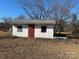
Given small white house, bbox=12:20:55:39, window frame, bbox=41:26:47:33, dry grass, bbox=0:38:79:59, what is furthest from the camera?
window frame, bbox=41:26:47:33

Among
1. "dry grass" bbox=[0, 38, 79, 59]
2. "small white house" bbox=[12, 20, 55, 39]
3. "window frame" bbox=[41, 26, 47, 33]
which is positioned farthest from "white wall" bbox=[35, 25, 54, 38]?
"dry grass" bbox=[0, 38, 79, 59]

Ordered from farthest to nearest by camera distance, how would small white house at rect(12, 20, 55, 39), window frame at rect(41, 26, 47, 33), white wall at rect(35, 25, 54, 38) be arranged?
window frame at rect(41, 26, 47, 33) → small white house at rect(12, 20, 55, 39) → white wall at rect(35, 25, 54, 38)

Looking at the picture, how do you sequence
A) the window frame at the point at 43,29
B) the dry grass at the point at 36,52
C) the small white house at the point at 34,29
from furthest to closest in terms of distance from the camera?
the window frame at the point at 43,29 < the small white house at the point at 34,29 < the dry grass at the point at 36,52

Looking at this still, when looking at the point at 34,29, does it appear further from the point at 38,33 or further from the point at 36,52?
the point at 36,52

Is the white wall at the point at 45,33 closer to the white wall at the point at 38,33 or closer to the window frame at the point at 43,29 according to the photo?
the white wall at the point at 38,33

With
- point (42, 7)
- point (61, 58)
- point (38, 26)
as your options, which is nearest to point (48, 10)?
point (42, 7)

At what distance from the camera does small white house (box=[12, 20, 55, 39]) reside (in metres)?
30.0

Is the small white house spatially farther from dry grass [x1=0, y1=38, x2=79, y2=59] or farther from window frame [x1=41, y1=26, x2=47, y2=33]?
dry grass [x1=0, y1=38, x2=79, y2=59]

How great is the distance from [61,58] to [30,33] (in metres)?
18.9

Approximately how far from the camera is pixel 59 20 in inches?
1745

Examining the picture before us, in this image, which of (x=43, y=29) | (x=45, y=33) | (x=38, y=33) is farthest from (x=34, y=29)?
(x=45, y=33)

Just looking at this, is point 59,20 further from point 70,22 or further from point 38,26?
point 38,26

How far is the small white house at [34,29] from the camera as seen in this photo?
3005 cm

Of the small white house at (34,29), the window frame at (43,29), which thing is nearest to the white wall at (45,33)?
the small white house at (34,29)
